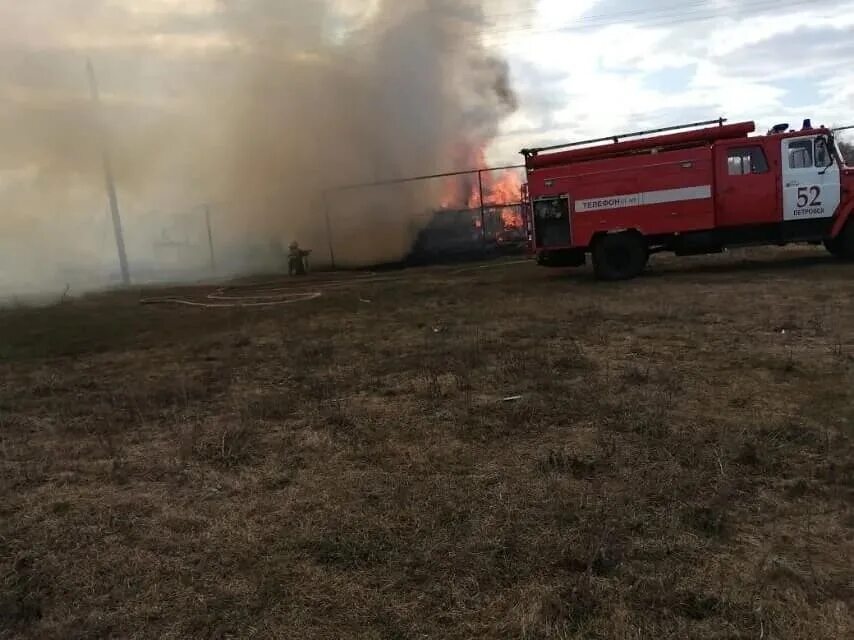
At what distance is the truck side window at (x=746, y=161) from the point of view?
11.4 meters

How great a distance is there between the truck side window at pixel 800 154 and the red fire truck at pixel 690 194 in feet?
0.06

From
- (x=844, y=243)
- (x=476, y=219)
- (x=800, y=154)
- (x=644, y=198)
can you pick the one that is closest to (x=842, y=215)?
(x=844, y=243)

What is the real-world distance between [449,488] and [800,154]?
1096 cm

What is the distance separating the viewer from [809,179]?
11.3m

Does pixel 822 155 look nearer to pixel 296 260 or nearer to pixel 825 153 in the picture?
pixel 825 153

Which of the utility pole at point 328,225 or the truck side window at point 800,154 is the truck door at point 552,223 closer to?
the truck side window at point 800,154

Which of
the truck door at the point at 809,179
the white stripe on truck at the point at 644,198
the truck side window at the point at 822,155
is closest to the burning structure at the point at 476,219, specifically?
the white stripe on truck at the point at 644,198

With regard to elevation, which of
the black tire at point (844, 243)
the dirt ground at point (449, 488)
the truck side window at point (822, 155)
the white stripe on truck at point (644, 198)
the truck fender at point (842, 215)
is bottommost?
the dirt ground at point (449, 488)

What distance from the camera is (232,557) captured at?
2926 mm

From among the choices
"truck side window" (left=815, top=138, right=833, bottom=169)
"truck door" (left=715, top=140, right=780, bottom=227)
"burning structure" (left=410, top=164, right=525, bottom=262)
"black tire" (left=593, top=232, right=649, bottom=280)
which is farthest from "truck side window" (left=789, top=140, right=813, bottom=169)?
"burning structure" (left=410, top=164, right=525, bottom=262)

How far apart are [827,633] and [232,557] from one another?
2413 millimetres

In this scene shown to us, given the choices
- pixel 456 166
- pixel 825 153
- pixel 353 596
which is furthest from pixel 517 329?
pixel 456 166

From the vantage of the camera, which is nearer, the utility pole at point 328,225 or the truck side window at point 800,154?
the truck side window at point 800,154

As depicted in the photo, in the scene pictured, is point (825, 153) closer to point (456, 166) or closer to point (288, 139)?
point (456, 166)
